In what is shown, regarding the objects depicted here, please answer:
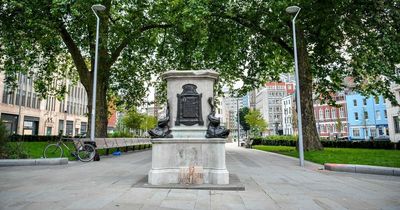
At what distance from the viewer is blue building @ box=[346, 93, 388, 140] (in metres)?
61.9

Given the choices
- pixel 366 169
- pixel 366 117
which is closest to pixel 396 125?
pixel 366 117

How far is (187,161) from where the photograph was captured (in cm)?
762

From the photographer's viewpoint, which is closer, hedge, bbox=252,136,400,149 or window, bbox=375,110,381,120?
hedge, bbox=252,136,400,149

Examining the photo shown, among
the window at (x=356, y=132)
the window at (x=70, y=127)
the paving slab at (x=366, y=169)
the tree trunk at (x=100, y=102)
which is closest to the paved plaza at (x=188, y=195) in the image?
the paving slab at (x=366, y=169)

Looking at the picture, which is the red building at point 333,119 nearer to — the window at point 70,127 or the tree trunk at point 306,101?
the tree trunk at point 306,101

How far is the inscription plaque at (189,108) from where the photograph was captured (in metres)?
8.20

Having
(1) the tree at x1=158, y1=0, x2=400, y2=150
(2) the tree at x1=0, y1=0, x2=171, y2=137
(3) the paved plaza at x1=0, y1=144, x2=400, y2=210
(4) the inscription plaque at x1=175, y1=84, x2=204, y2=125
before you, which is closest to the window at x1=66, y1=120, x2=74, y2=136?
(2) the tree at x1=0, y1=0, x2=171, y2=137

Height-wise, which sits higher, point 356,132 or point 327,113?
point 327,113

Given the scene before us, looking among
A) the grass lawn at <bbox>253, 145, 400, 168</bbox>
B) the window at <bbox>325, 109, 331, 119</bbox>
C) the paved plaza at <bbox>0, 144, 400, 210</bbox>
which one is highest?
the window at <bbox>325, 109, 331, 119</bbox>

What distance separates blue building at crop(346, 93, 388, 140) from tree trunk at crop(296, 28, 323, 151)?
4778 cm

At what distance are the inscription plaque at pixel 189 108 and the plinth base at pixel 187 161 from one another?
2.30 ft

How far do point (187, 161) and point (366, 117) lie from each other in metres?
70.0

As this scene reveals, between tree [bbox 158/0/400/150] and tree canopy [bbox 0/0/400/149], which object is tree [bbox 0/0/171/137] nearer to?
tree canopy [bbox 0/0/400/149]

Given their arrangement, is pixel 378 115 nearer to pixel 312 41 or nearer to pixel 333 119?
pixel 333 119
